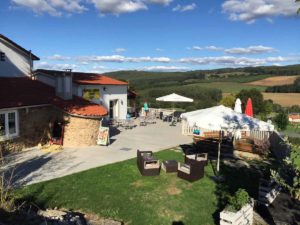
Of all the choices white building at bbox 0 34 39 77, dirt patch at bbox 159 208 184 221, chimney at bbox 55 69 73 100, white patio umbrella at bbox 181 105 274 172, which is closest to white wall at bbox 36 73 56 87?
white building at bbox 0 34 39 77

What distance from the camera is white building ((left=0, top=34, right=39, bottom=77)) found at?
2089 centimetres

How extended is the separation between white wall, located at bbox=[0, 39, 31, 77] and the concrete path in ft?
24.1

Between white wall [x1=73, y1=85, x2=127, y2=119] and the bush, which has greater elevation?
white wall [x1=73, y1=85, x2=127, y2=119]

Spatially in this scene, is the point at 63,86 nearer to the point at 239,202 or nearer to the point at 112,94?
the point at 112,94

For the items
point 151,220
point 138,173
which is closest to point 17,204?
point 151,220

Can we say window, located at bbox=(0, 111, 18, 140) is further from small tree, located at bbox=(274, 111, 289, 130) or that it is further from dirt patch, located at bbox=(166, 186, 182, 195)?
small tree, located at bbox=(274, 111, 289, 130)

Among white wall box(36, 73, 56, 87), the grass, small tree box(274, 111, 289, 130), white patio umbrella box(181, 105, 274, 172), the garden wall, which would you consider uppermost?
white wall box(36, 73, 56, 87)

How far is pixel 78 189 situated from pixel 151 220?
10.9 feet

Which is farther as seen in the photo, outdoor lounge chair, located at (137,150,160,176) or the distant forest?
the distant forest

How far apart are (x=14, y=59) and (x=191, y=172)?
52.1 ft

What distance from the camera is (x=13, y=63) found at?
2178 cm

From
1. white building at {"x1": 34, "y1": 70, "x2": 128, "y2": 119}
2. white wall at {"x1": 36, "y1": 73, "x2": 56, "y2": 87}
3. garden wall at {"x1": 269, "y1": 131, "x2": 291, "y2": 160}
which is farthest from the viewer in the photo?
white building at {"x1": 34, "y1": 70, "x2": 128, "y2": 119}

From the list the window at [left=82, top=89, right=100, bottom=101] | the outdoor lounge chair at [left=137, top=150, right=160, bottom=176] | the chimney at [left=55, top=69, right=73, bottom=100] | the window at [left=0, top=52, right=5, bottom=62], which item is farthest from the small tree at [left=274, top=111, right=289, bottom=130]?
the window at [left=0, top=52, right=5, bottom=62]

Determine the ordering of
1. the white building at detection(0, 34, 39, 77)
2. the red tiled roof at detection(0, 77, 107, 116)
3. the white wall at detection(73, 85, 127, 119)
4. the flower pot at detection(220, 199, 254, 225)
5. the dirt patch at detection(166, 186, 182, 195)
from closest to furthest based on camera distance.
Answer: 1. the flower pot at detection(220, 199, 254, 225)
2. the dirt patch at detection(166, 186, 182, 195)
3. the red tiled roof at detection(0, 77, 107, 116)
4. the white building at detection(0, 34, 39, 77)
5. the white wall at detection(73, 85, 127, 119)
